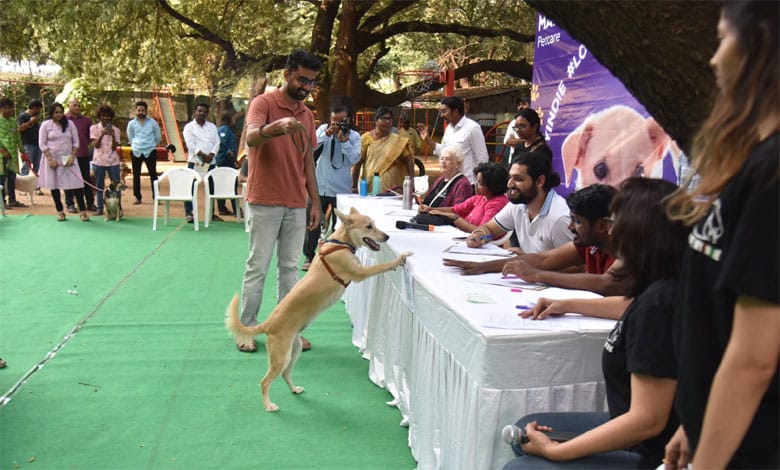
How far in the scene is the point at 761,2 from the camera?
0.99 metres

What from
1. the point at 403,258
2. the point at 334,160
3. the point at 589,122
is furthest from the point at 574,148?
the point at 403,258

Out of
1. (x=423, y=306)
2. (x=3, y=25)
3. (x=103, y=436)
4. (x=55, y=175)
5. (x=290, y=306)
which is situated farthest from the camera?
(x=3, y=25)

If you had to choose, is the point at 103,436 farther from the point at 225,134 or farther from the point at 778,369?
the point at 225,134

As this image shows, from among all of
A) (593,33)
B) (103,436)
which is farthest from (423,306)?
A: (103,436)

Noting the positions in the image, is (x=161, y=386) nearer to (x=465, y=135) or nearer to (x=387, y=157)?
(x=387, y=157)

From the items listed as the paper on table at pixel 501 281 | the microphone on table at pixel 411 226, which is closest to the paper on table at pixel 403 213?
the microphone on table at pixel 411 226

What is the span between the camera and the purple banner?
438 cm

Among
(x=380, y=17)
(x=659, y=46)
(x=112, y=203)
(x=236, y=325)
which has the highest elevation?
(x=380, y=17)

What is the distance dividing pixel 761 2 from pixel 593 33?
1.05m

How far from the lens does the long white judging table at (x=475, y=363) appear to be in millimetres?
2070

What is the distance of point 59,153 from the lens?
382 inches

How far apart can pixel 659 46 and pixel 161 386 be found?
10.5ft

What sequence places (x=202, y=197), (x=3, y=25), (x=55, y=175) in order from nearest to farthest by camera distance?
(x=55, y=175) < (x=3, y=25) < (x=202, y=197)

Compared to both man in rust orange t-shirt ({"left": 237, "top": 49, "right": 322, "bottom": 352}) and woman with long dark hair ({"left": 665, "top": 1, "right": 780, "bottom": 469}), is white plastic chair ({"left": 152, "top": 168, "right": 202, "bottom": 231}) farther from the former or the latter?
woman with long dark hair ({"left": 665, "top": 1, "right": 780, "bottom": 469})
